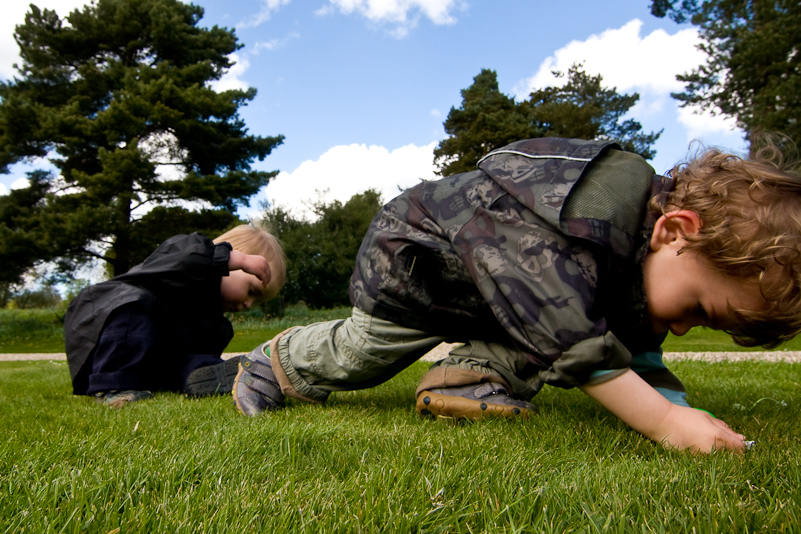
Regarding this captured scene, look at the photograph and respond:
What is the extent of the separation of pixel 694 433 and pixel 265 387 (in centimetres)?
160

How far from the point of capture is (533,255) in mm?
1665

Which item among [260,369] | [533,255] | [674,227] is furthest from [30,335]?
[674,227]

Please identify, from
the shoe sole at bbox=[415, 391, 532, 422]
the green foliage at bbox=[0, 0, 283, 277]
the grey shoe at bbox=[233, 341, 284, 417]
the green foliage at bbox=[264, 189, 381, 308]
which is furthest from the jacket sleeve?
the green foliage at bbox=[264, 189, 381, 308]

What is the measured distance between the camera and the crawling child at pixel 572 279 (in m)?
1.57

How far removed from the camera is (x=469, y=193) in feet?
6.46

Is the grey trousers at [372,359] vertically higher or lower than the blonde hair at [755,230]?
lower

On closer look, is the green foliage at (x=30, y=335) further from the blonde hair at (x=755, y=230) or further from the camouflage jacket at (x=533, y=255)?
the blonde hair at (x=755, y=230)

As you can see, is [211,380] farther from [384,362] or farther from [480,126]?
[480,126]

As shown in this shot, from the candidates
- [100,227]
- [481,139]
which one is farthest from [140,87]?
[481,139]

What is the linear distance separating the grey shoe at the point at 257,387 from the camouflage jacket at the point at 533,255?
20.6 inches

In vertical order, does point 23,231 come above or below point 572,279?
above

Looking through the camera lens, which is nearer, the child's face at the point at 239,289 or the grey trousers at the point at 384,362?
the grey trousers at the point at 384,362

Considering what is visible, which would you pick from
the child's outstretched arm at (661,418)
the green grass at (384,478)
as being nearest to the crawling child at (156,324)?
the green grass at (384,478)

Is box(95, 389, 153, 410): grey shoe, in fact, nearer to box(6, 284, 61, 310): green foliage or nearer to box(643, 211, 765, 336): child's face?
box(643, 211, 765, 336): child's face
